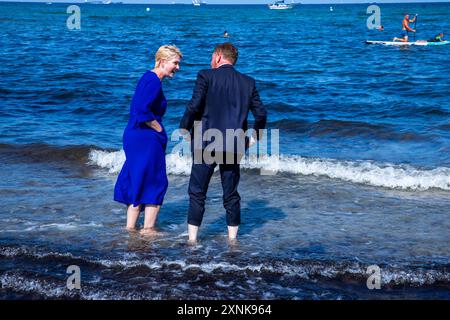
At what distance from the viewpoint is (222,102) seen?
5.55 meters

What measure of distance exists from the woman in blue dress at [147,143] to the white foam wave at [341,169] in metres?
3.10

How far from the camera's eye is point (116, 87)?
18.1m

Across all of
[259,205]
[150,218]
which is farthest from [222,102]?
[259,205]

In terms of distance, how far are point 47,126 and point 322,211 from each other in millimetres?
7132

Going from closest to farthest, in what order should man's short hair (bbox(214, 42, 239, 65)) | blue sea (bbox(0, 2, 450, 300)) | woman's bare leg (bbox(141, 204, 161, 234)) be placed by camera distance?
1. blue sea (bbox(0, 2, 450, 300))
2. man's short hair (bbox(214, 42, 239, 65))
3. woman's bare leg (bbox(141, 204, 161, 234))

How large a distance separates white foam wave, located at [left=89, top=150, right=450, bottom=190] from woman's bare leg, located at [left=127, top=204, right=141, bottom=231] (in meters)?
2.81

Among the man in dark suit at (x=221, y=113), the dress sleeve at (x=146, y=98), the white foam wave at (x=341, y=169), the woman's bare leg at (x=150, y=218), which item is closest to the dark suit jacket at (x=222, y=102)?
the man in dark suit at (x=221, y=113)

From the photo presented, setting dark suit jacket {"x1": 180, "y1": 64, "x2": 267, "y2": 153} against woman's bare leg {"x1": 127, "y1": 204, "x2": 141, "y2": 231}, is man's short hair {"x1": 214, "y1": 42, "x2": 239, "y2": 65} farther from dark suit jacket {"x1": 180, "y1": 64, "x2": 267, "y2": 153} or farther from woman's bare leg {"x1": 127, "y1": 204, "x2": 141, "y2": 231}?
woman's bare leg {"x1": 127, "y1": 204, "x2": 141, "y2": 231}

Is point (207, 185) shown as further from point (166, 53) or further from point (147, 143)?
point (166, 53)

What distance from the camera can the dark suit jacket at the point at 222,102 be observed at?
5.50 meters

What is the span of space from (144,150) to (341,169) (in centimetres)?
406

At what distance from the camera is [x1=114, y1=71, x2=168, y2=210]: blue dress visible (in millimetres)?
5664

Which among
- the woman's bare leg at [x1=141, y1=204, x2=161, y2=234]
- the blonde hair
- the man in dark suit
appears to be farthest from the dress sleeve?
the woman's bare leg at [x1=141, y1=204, x2=161, y2=234]

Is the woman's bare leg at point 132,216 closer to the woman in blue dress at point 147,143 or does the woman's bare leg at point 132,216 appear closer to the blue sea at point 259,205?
the woman in blue dress at point 147,143
